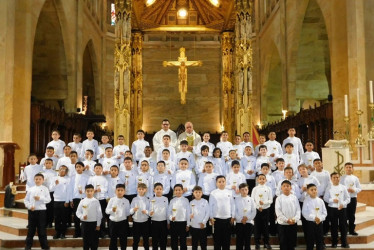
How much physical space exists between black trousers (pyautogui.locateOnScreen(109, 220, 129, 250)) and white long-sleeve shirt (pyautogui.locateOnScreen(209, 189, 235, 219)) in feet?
5.01

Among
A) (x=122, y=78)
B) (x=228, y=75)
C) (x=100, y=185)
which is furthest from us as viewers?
(x=228, y=75)

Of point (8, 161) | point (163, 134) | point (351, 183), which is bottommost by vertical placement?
point (351, 183)

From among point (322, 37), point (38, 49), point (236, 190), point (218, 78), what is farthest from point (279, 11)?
point (236, 190)

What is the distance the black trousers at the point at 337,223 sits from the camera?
8.51m

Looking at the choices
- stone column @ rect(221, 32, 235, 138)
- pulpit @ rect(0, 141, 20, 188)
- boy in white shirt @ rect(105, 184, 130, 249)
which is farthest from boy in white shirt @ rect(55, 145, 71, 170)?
stone column @ rect(221, 32, 235, 138)

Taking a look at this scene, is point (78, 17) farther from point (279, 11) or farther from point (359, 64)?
point (359, 64)

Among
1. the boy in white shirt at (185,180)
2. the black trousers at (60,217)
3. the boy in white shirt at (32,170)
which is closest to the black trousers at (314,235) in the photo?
the boy in white shirt at (185,180)

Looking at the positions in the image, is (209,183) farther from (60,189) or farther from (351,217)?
(60,189)

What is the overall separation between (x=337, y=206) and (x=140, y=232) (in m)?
3.54

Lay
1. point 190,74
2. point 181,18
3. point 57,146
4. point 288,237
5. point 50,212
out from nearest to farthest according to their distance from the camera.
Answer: point 288,237 → point 50,212 → point 57,146 → point 181,18 → point 190,74

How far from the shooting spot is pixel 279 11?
2220cm

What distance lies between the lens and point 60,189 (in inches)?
365

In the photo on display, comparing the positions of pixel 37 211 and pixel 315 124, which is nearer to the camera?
pixel 37 211

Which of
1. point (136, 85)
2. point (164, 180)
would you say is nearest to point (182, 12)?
point (136, 85)
